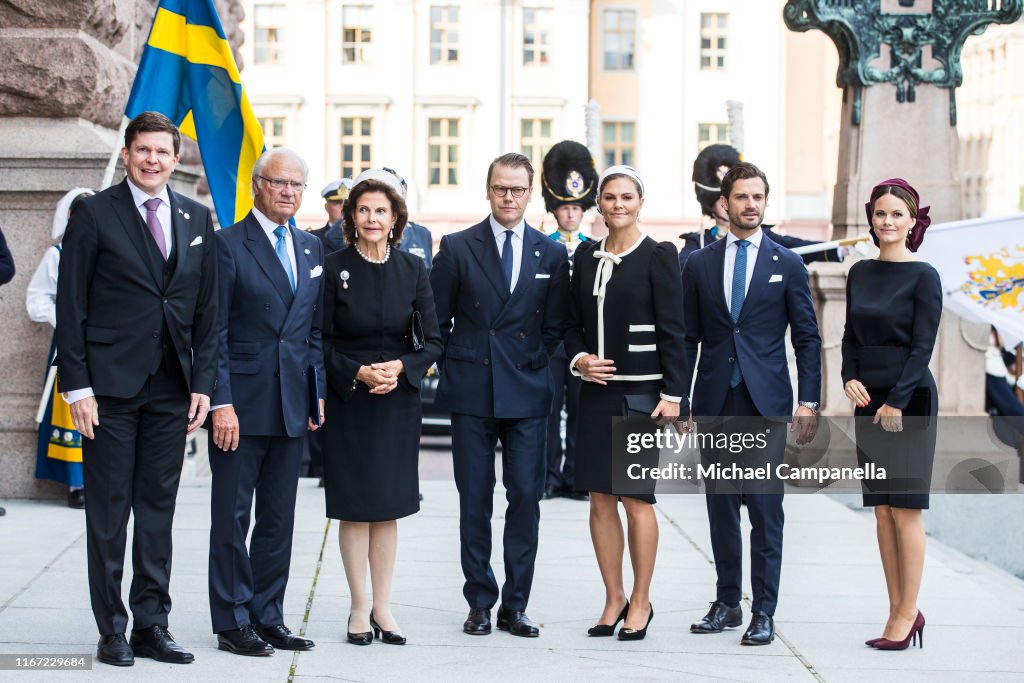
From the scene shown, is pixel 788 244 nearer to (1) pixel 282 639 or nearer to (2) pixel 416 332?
(2) pixel 416 332

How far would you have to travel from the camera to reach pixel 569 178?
11070mm

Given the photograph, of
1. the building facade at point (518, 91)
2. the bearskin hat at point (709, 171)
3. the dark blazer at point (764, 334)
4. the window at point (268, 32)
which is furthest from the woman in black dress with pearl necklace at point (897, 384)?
the window at point (268, 32)

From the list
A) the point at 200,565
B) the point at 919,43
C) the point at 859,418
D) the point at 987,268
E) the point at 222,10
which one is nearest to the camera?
the point at 859,418

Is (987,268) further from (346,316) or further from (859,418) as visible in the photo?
(346,316)

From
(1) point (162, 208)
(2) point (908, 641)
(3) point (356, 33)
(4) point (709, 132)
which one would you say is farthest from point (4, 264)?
(4) point (709, 132)

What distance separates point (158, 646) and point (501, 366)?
1837mm

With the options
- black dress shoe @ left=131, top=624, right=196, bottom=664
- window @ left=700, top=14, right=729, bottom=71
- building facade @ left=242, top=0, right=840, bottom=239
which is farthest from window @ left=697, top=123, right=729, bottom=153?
black dress shoe @ left=131, top=624, right=196, bottom=664

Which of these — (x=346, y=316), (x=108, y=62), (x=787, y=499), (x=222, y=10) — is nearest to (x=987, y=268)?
(x=787, y=499)

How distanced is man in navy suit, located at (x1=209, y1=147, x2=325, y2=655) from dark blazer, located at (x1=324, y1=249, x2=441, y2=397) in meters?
0.08

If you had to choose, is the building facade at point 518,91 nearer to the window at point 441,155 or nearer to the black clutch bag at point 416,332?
the window at point 441,155

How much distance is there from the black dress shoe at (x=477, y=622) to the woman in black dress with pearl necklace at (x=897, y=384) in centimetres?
159

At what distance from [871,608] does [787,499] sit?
11.3 ft

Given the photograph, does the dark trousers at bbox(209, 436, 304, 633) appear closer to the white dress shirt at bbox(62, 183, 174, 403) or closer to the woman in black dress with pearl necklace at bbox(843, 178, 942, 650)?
the white dress shirt at bbox(62, 183, 174, 403)

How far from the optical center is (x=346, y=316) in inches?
262
